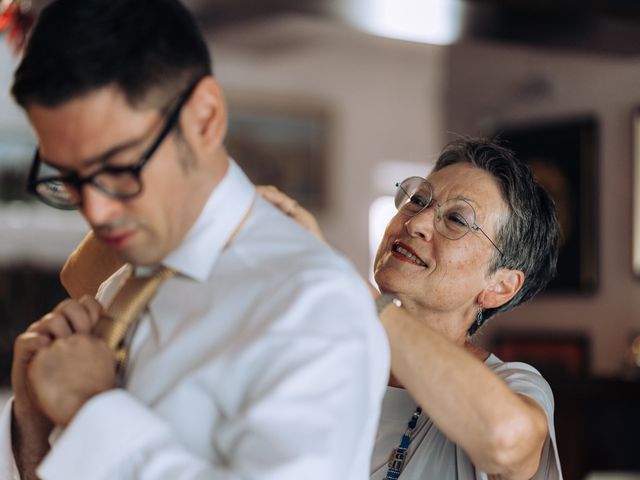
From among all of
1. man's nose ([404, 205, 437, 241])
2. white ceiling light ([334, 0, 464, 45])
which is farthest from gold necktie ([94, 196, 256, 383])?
white ceiling light ([334, 0, 464, 45])

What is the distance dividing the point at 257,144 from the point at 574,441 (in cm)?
420

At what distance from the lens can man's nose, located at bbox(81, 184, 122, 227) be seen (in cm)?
117

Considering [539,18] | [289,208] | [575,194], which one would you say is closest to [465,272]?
[289,208]

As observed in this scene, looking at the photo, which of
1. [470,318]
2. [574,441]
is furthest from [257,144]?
[470,318]

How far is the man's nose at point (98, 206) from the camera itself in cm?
117

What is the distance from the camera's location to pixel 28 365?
133 centimetres

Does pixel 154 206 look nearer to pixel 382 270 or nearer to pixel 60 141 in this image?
pixel 60 141

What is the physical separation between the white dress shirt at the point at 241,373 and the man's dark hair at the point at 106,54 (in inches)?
7.0

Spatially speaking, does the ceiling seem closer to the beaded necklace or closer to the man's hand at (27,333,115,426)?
the beaded necklace

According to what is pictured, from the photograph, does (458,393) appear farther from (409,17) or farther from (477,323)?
(409,17)

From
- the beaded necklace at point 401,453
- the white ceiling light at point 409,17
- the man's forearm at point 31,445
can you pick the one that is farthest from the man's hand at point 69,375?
the white ceiling light at point 409,17

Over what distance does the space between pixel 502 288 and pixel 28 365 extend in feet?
4.30

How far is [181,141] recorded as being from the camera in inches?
47.4

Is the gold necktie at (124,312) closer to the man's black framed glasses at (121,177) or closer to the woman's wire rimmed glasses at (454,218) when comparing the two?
the man's black framed glasses at (121,177)
